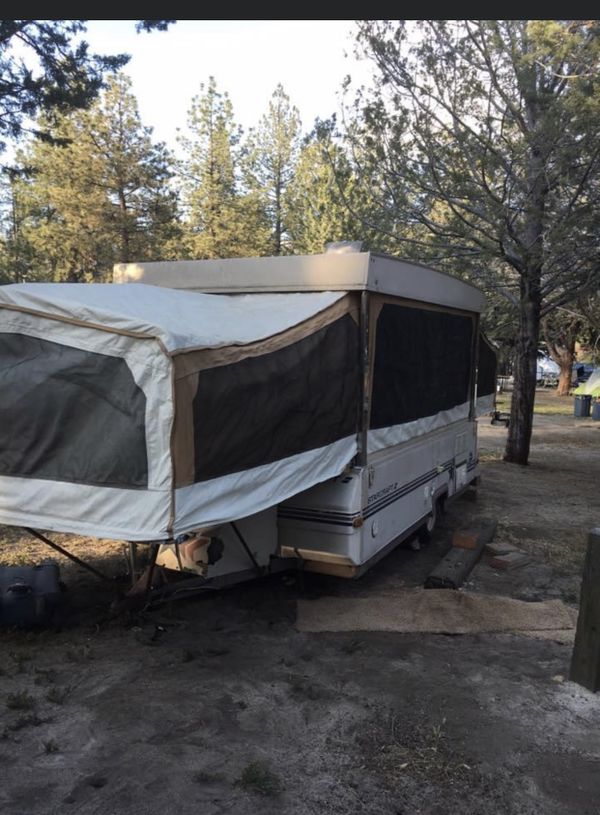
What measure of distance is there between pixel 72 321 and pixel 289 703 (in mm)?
2469

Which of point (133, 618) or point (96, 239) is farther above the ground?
point (96, 239)

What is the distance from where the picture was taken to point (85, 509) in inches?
135

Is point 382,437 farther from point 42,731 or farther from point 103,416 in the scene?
point 42,731

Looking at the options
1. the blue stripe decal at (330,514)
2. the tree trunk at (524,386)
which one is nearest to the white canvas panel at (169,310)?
the blue stripe decal at (330,514)

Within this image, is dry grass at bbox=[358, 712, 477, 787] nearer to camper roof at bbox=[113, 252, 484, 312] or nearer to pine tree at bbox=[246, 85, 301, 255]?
camper roof at bbox=[113, 252, 484, 312]

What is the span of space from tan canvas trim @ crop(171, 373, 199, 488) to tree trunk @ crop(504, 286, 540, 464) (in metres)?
9.52

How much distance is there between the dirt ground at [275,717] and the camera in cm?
294

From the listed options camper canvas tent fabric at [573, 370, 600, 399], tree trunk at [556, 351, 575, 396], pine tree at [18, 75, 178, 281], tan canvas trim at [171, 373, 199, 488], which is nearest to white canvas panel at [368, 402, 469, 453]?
tan canvas trim at [171, 373, 199, 488]

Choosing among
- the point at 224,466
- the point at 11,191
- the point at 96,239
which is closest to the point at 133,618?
the point at 224,466

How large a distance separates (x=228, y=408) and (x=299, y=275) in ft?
6.04

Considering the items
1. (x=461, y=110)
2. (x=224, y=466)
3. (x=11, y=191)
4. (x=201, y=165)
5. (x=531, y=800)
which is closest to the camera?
(x=531, y=800)

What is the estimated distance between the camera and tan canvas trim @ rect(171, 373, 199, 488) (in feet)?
10.7

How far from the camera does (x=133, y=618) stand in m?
4.63

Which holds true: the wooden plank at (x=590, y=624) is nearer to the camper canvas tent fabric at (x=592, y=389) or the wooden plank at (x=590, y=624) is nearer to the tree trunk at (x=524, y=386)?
the tree trunk at (x=524, y=386)
